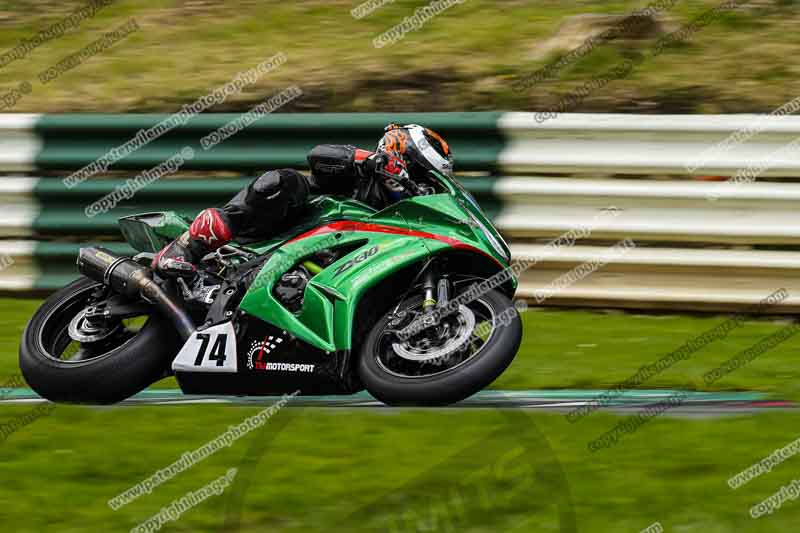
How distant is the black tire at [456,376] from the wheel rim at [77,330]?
122cm

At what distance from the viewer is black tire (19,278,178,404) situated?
20.7ft

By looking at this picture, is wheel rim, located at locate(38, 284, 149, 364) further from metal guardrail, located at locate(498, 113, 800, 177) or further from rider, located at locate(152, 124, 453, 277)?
metal guardrail, located at locate(498, 113, 800, 177)

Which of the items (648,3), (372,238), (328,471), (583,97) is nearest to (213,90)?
(583,97)

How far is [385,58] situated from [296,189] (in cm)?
422

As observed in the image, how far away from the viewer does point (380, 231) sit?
636 centimetres

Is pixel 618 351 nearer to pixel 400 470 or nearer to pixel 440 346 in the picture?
pixel 440 346

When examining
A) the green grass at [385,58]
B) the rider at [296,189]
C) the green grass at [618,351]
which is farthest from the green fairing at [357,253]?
the green grass at [385,58]

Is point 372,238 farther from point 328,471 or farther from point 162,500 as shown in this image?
point 162,500

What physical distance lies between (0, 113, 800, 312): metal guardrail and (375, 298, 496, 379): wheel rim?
2.32m

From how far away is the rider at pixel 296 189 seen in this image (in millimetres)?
6406

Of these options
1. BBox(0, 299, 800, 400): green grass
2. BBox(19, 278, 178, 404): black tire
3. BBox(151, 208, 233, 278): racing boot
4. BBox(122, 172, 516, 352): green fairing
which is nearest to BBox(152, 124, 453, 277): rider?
BBox(151, 208, 233, 278): racing boot

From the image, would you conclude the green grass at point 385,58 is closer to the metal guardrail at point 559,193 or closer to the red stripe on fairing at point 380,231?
the metal guardrail at point 559,193

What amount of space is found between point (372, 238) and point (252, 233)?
2.14ft

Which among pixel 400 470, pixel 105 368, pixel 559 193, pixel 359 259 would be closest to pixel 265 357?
pixel 359 259
